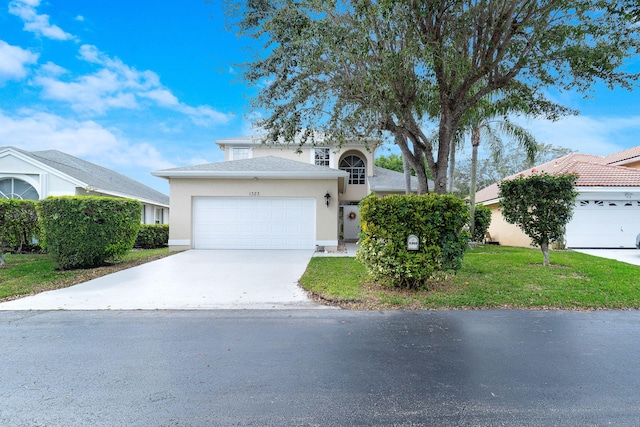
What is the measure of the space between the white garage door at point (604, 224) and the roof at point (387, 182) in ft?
23.5

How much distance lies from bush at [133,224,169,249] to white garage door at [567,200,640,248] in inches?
747

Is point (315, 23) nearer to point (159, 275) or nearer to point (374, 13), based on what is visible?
point (374, 13)

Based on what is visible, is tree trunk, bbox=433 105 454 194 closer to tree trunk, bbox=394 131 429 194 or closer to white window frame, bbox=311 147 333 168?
tree trunk, bbox=394 131 429 194

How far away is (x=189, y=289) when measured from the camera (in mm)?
6344

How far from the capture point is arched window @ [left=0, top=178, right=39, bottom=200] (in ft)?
46.2

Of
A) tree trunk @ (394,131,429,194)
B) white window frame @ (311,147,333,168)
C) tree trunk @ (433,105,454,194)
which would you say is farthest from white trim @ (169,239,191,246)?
tree trunk @ (433,105,454,194)

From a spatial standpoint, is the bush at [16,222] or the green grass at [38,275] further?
the bush at [16,222]

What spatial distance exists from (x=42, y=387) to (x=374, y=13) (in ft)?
27.3

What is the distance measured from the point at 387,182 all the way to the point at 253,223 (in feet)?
26.7

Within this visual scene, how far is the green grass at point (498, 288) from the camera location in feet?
17.7

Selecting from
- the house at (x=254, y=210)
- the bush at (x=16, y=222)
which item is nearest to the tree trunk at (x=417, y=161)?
the house at (x=254, y=210)

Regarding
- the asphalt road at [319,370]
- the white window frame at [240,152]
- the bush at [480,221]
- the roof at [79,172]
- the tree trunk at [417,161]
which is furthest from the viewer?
the white window frame at [240,152]

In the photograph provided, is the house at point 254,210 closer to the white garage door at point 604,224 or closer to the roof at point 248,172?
the roof at point 248,172

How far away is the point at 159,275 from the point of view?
25.2 ft
